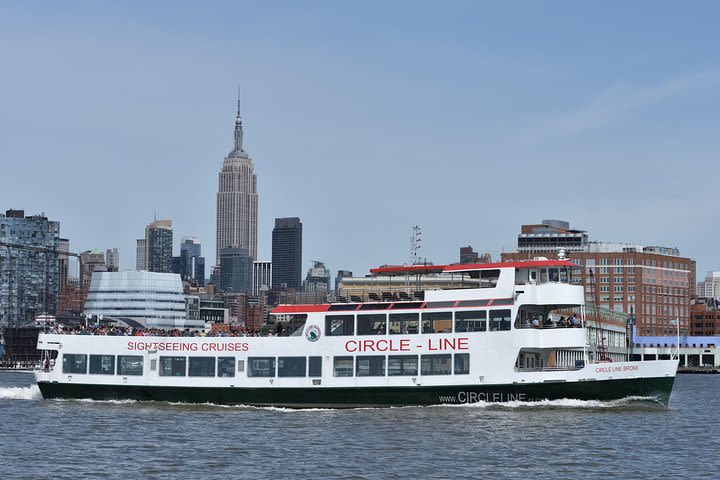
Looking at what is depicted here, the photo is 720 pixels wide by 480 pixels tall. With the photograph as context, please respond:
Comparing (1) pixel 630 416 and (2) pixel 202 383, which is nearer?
(1) pixel 630 416

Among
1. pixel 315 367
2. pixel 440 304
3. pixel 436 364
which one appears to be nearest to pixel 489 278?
pixel 440 304

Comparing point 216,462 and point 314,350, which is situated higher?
point 314,350

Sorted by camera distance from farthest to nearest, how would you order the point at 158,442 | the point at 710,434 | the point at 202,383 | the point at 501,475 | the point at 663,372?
the point at 202,383, the point at 663,372, the point at 710,434, the point at 158,442, the point at 501,475

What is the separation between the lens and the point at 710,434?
180 ft

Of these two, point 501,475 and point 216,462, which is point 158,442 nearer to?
point 216,462

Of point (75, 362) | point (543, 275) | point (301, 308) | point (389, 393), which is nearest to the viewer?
point (389, 393)

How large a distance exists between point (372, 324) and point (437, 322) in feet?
10.4

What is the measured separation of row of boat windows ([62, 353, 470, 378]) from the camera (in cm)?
5922

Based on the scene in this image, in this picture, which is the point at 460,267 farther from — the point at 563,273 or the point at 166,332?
the point at 166,332

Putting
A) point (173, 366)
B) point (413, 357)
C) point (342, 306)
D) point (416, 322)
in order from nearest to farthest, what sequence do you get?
point (413, 357) → point (416, 322) → point (342, 306) → point (173, 366)

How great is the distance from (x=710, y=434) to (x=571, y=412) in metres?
6.07

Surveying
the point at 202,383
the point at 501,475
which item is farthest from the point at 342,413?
the point at 501,475

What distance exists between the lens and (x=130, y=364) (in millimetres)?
64625

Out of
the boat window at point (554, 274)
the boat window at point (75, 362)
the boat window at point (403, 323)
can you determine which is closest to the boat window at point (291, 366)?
the boat window at point (403, 323)
